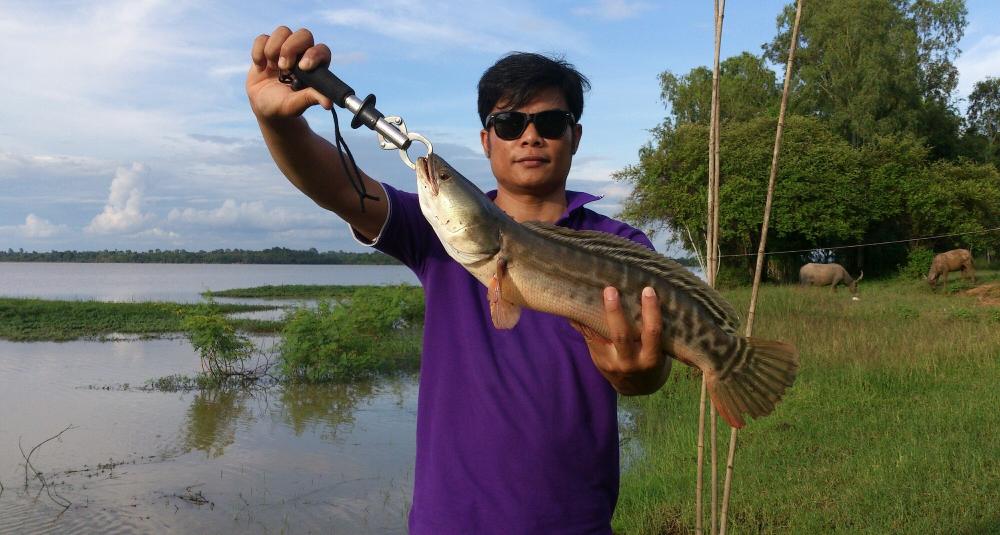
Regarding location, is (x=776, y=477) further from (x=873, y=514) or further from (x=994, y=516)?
(x=994, y=516)

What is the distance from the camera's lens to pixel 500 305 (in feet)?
7.44

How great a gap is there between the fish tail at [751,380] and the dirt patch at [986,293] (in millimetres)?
22652

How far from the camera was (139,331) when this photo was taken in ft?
81.8

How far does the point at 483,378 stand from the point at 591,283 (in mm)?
492

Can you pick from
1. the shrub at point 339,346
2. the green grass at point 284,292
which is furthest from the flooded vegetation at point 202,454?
the green grass at point 284,292

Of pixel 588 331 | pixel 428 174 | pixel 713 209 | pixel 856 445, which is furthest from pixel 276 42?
pixel 856 445

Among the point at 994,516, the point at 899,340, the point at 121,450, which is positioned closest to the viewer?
the point at 994,516

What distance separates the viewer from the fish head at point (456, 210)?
2205 mm

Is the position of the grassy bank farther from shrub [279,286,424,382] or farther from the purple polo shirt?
shrub [279,286,424,382]

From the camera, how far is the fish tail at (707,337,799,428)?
2.43 m

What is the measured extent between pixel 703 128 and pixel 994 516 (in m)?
30.0

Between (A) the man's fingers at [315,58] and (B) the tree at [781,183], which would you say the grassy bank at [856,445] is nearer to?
(A) the man's fingers at [315,58]

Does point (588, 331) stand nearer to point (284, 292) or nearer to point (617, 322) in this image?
point (617, 322)

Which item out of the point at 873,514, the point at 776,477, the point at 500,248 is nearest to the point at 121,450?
the point at 776,477
